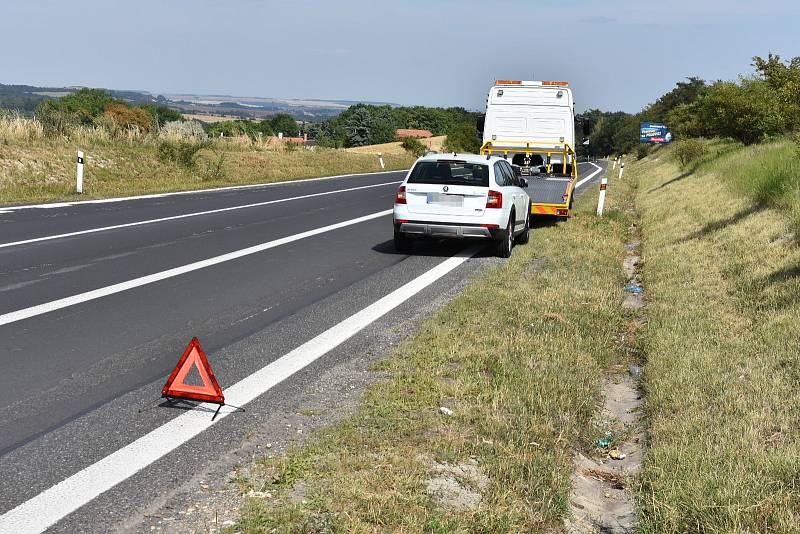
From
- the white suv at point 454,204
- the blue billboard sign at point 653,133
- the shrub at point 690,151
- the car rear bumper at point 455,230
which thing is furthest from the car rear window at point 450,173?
the blue billboard sign at point 653,133

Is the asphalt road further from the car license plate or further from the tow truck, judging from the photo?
the tow truck

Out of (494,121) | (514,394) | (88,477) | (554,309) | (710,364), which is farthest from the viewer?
(494,121)

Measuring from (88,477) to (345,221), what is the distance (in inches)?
534

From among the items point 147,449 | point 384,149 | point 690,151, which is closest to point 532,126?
point 147,449

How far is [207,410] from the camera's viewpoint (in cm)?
555

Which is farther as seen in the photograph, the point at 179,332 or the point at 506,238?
the point at 506,238

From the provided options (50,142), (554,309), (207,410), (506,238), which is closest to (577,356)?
(554,309)

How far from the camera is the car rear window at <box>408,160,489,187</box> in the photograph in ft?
42.8

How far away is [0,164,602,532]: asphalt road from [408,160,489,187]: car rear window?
3.95ft

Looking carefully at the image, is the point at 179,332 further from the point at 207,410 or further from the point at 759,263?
the point at 759,263

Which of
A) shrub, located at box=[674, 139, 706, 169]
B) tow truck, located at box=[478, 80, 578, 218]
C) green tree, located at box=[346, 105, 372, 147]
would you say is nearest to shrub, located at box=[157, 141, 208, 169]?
tow truck, located at box=[478, 80, 578, 218]

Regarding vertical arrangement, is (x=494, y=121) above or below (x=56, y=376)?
above

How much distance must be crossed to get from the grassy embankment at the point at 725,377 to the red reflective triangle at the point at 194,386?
9.06ft

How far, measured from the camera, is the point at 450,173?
43.4 feet
